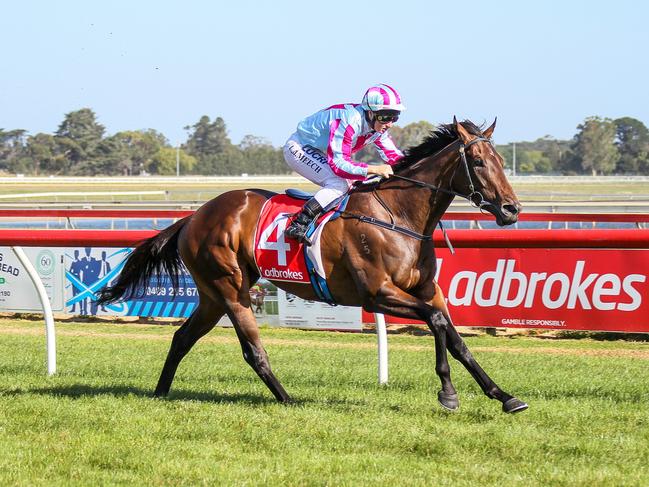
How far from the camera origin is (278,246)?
20.5 ft

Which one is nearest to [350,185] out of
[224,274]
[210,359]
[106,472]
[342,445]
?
[224,274]

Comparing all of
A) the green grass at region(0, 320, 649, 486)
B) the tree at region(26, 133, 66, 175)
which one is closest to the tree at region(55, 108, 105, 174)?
the tree at region(26, 133, 66, 175)

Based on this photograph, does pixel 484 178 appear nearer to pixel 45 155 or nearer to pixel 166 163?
pixel 45 155

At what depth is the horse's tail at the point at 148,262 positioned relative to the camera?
6891mm

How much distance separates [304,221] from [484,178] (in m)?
1.12

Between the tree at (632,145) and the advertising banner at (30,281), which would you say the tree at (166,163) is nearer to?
the tree at (632,145)

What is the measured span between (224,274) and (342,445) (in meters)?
1.84

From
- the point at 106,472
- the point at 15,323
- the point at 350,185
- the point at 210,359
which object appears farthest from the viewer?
the point at 15,323

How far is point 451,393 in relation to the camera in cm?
580

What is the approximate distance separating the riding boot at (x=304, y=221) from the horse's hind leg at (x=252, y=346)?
26.0 inches

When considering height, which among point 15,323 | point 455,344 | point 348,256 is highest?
point 348,256

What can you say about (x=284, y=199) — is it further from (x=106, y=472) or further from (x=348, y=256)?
(x=106, y=472)

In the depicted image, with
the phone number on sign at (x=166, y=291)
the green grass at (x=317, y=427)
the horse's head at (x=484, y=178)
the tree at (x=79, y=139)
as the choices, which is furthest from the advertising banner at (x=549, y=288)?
the tree at (x=79, y=139)

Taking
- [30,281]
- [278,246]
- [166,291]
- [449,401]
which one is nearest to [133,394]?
[278,246]
